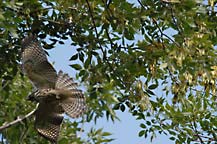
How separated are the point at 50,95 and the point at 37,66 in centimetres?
20

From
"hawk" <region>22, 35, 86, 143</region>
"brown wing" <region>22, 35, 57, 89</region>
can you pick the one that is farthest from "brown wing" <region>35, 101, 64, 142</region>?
"brown wing" <region>22, 35, 57, 89</region>

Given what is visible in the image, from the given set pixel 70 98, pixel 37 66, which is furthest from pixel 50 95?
pixel 37 66

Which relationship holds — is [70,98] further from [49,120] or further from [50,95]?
[49,120]

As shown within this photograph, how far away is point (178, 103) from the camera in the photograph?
10.5 feet

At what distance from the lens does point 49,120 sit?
9.32ft

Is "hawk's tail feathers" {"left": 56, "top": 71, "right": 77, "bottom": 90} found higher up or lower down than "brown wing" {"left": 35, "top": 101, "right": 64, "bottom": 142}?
higher up

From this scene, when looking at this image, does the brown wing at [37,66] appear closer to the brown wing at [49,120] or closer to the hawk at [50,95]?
the hawk at [50,95]

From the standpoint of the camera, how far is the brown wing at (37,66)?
269 centimetres

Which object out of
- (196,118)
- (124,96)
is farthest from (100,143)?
(124,96)

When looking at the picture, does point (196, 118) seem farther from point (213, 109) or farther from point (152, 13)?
point (152, 13)

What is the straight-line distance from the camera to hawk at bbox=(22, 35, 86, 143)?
266 centimetres

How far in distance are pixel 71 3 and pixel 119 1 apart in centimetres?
34

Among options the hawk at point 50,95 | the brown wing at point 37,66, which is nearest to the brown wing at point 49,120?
the hawk at point 50,95

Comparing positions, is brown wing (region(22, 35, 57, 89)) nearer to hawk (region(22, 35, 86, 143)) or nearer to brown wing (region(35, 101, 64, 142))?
hawk (region(22, 35, 86, 143))
